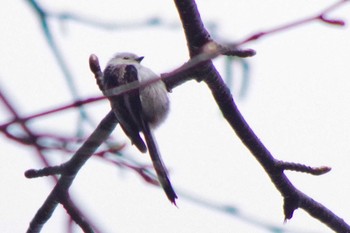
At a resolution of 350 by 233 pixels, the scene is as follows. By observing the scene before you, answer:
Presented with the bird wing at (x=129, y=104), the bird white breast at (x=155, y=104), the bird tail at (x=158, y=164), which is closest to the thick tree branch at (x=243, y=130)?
the bird tail at (x=158, y=164)

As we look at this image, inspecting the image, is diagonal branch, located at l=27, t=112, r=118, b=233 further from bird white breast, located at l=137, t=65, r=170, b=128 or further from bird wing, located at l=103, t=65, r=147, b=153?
bird white breast, located at l=137, t=65, r=170, b=128

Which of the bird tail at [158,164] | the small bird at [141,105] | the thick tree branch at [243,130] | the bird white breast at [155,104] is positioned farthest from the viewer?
the bird white breast at [155,104]

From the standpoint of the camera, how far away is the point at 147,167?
221cm

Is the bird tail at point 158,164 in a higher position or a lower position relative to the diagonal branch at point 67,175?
lower

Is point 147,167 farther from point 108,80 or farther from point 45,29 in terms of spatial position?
point 108,80

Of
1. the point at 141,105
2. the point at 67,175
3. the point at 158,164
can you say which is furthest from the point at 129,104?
the point at 67,175

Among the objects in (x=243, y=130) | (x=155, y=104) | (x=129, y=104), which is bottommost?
(x=155, y=104)

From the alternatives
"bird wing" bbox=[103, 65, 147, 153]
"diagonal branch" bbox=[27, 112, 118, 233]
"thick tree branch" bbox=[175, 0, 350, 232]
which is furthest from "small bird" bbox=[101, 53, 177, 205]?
"thick tree branch" bbox=[175, 0, 350, 232]

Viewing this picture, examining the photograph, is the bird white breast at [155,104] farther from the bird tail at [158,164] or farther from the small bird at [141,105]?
the bird tail at [158,164]

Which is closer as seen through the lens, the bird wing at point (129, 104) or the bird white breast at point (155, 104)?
the bird wing at point (129, 104)

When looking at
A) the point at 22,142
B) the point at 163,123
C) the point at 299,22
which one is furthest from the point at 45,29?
the point at 163,123

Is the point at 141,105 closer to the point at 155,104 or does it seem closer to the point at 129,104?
the point at 155,104

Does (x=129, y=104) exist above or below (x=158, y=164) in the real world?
above

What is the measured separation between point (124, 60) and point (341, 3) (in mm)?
4492
